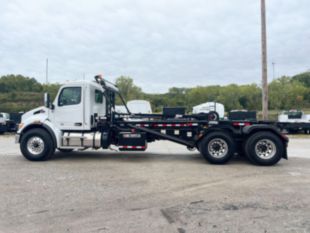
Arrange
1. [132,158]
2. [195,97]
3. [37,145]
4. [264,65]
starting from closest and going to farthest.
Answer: [37,145], [132,158], [264,65], [195,97]

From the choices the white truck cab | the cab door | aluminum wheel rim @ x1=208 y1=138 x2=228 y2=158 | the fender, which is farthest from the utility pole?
the fender

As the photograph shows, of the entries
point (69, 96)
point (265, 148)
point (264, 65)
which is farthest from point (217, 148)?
point (264, 65)

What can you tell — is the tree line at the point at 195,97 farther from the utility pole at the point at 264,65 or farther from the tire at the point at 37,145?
the tire at the point at 37,145

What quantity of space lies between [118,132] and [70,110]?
1711 millimetres

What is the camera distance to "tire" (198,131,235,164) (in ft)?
25.5

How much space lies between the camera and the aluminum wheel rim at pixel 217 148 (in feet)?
25.6

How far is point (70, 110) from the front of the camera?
8.52m

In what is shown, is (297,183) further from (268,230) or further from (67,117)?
(67,117)

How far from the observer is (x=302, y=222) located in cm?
372

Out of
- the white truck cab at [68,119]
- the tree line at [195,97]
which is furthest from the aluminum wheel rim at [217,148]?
the tree line at [195,97]

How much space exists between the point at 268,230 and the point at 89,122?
6.38 m

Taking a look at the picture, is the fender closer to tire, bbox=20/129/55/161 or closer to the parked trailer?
the parked trailer

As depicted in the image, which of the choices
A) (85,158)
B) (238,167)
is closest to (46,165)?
(85,158)

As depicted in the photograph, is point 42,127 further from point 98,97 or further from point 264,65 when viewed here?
point 264,65
